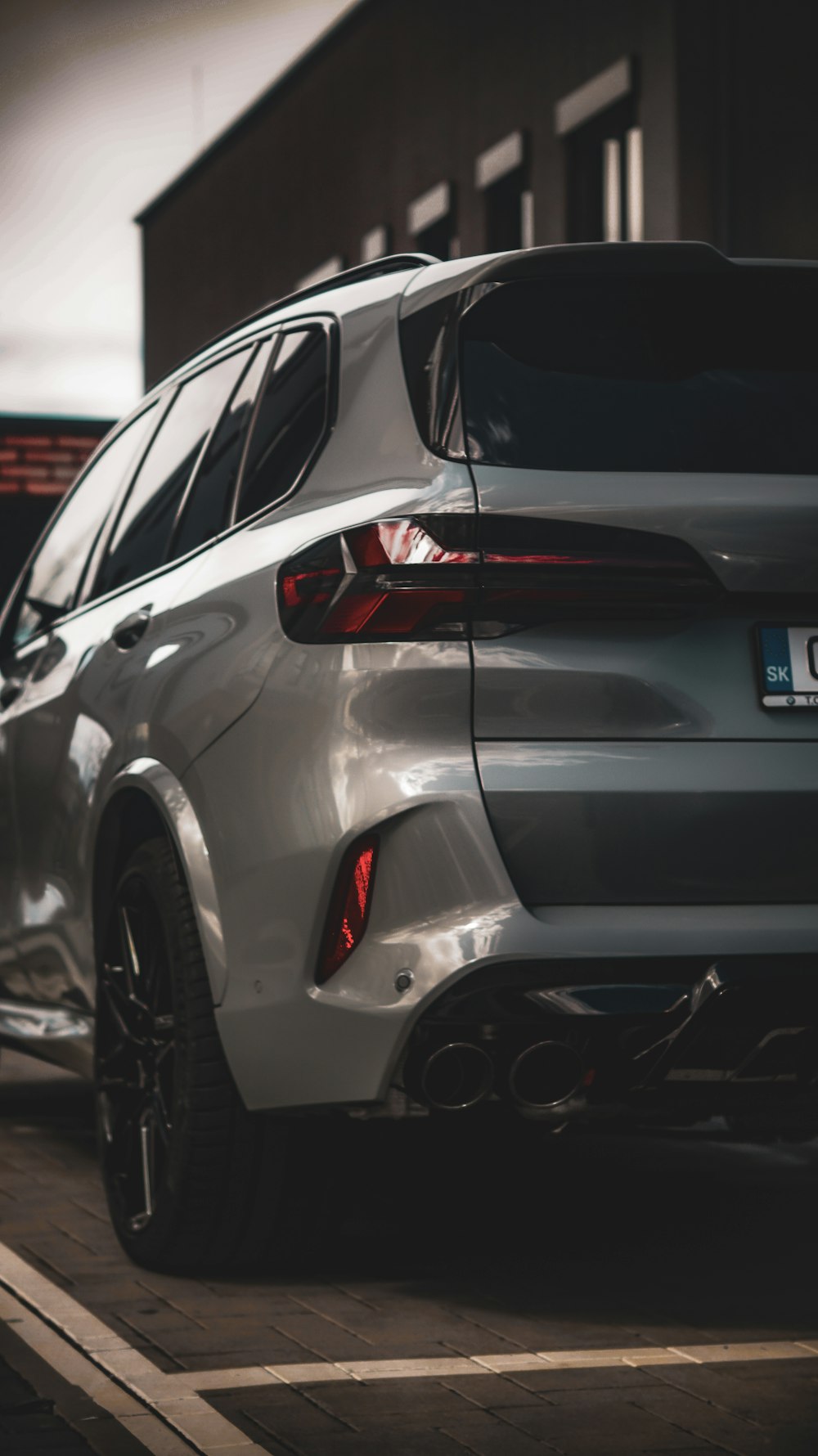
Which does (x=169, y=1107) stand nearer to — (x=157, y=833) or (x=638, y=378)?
(x=157, y=833)

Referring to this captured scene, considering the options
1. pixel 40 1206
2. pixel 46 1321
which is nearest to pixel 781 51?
pixel 40 1206

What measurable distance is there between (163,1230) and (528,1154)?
2.04 meters

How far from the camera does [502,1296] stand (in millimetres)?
4922

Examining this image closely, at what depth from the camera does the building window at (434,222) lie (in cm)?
2203

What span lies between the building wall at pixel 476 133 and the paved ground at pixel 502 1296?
35.9 ft

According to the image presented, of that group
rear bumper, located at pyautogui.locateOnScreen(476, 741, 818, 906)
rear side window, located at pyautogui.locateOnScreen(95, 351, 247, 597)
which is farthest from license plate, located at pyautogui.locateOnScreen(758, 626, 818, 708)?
rear side window, located at pyautogui.locateOnScreen(95, 351, 247, 597)

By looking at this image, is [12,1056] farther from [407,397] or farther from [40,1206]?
[407,397]

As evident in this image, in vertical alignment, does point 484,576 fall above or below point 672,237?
below

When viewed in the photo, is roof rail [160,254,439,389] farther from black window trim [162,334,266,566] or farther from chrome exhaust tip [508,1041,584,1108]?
chrome exhaust tip [508,1041,584,1108]

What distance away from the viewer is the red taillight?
4289 mm

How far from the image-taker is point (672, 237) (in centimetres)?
1658

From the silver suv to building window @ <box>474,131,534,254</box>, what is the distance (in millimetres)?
15614

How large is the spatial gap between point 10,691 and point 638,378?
2802 millimetres

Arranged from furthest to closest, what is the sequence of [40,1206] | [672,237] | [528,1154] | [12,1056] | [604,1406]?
[672,237], [12,1056], [528,1154], [40,1206], [604,1406]
